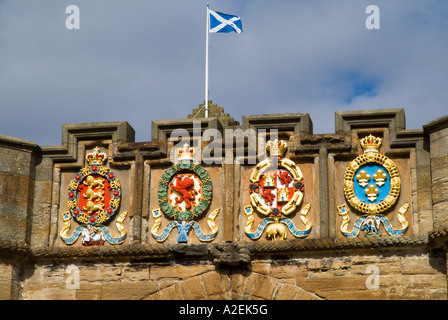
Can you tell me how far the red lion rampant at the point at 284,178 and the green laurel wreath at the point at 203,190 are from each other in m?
1.19

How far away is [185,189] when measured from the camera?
21.5 meters

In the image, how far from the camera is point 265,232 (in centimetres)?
2100

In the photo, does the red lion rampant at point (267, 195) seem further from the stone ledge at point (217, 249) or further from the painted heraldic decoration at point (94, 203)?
the painted heraldic decoration at point (94, 203)

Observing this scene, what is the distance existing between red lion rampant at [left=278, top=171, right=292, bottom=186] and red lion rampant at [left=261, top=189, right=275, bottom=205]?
0.27m

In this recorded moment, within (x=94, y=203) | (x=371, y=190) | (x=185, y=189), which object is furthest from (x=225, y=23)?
(x=371, y=190)

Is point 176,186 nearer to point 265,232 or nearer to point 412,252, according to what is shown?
point 265,232

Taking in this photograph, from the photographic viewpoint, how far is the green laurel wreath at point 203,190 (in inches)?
839

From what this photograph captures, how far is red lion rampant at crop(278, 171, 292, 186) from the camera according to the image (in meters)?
21.2

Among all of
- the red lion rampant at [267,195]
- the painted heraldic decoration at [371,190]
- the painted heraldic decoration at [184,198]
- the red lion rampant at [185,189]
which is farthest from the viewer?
the red lion rampant at [185,189]

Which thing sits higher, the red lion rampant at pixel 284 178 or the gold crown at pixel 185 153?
the gold crown at pixel 185 153

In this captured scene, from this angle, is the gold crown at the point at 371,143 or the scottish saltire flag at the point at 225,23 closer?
the gold crown at the point at 371,143

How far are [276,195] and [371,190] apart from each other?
62.4 inches

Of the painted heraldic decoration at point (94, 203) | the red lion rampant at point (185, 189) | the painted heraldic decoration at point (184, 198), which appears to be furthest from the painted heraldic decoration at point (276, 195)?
the painted heraldic decoration at point (94, 203)

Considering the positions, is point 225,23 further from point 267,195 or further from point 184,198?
point 267,195
